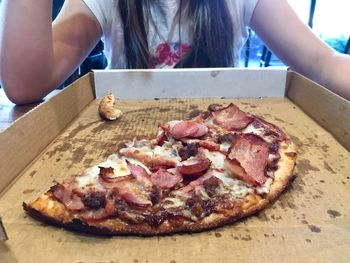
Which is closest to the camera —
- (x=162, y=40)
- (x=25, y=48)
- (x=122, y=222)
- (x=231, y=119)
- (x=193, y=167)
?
(x=122, y=222)

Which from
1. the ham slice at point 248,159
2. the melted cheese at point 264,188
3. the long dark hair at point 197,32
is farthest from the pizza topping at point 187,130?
the long dark hair at point 197,32

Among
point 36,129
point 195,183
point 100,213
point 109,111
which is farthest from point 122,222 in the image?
point 109,111

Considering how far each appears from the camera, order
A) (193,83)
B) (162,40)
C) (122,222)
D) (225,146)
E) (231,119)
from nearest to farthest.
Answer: (122,222) → (225,146) → (231,119) → (193,83) → (162,40)

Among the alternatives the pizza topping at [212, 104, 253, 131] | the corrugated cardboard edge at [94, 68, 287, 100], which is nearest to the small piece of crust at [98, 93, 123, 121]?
the corrugated cardboard edge at [94, 68, 287, 100]

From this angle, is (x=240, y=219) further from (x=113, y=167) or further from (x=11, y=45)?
(x=11, y=45)

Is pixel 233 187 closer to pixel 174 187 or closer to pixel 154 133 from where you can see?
pixel 174 187

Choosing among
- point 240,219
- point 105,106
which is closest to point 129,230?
point 240,219
